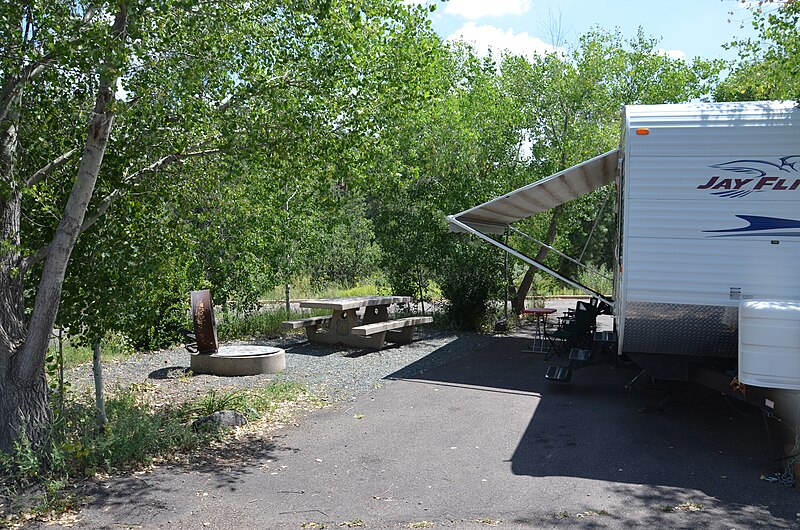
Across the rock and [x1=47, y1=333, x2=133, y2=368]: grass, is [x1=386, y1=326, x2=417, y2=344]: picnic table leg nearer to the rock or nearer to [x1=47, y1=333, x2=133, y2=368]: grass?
[x1=47, y1=333, x2=133, y2=368]: grass

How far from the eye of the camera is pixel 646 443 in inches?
261

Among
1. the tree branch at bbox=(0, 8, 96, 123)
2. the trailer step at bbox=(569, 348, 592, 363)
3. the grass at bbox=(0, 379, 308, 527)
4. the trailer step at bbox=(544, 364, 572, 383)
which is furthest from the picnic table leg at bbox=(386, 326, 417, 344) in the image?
the tree branch at bbox=(0, 8, 96, 123)

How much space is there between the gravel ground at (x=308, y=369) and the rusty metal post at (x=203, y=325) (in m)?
0.42

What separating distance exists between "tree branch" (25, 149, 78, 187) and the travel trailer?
201 inches

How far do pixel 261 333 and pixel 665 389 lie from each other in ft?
26.6

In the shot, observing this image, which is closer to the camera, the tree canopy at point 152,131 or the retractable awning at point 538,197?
the tree canopy at point 152,131

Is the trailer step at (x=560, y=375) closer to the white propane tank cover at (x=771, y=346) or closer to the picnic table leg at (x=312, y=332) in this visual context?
the white propane tank cover at (x=771, y=346)

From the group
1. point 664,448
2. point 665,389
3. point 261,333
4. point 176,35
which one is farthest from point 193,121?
point 261,333

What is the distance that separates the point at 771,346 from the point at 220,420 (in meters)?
4.93

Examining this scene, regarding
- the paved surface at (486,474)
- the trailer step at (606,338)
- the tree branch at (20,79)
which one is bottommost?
the paved surface at (486,474)

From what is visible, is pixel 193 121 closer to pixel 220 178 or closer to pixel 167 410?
pixel 220 178

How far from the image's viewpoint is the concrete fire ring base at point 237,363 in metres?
9.79

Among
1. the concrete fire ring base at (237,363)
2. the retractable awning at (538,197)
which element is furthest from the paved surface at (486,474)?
the retractable awning at (538,197)

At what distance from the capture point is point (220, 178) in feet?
23.9
